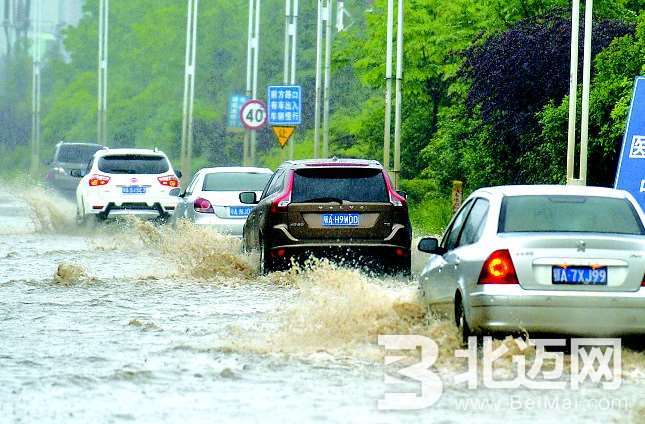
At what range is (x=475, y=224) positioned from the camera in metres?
13.3

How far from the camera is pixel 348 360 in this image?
483 inches

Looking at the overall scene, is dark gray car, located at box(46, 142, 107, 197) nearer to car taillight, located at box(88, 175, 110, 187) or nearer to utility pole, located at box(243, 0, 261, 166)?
car taillight, located at box(88, 175, 110, 187)

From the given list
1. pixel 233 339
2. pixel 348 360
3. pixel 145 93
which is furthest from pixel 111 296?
pixel 145 93

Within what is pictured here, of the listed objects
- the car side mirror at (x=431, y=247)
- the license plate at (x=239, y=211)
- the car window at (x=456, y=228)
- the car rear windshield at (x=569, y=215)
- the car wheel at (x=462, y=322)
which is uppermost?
the car rear windshield at (x=569, y=215)

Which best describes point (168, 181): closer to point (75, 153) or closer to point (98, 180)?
point (98, 180)

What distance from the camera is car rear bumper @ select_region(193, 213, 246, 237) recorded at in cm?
2586

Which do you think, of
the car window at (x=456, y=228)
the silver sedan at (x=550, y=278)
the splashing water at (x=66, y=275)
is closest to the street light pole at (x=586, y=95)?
the splashing water at (x=66, y=275)

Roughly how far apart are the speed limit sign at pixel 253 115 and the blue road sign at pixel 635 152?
33.6 meters

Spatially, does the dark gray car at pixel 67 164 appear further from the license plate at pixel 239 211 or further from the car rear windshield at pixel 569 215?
the car rear windshield at pixel 569 215

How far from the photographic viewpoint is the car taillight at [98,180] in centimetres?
3228

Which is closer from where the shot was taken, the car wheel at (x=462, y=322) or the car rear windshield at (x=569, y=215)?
the car wheel at (x=462, y=322)

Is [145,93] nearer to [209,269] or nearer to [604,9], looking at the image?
[604,9]

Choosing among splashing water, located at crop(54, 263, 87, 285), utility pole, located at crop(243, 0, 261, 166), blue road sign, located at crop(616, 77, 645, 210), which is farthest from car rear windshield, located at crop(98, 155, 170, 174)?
utility pole, located at crop(243, 0, 261, 166)

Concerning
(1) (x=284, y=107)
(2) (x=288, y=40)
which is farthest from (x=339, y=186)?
(2) (x=288, y=40)
